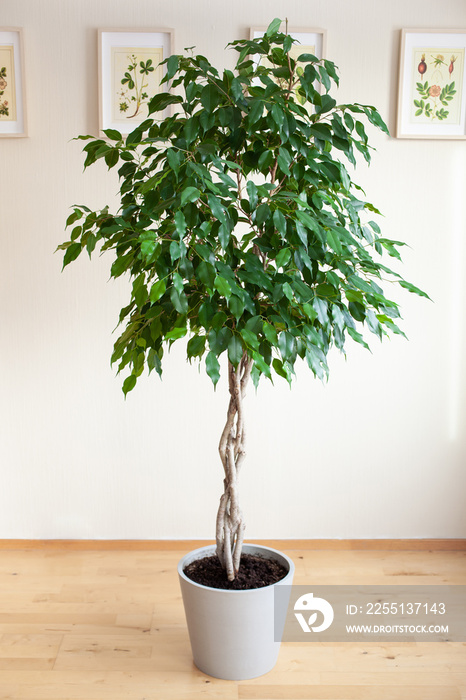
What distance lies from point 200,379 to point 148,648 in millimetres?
927

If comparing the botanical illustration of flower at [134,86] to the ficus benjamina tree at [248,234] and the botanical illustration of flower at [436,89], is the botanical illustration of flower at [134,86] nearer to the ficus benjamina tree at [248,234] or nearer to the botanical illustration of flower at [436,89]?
the ficus benjamina tree at [248,234]

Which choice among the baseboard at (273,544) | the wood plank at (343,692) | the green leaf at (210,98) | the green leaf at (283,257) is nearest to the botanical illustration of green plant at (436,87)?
the green leaf at (210,98)

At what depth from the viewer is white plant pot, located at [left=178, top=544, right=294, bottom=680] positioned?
165 centimetres

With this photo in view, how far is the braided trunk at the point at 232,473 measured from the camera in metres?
1.68

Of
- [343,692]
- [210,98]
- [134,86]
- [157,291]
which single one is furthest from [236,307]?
[134,86]

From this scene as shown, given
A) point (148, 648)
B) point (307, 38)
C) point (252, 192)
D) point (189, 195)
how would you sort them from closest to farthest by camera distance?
point (189, 195)
point (252, 192)
point (148, 648)
point (307, 38)

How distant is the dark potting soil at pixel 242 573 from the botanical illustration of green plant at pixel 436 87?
1.59 metres

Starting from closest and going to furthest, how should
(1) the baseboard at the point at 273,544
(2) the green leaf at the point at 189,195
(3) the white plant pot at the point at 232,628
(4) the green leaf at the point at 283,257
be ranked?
(2) the green leaf at the point at 189,195 → (4) the green leaf at the point at 283,257 → (3) the white plant pot at the point at 232,628 → (1) the baseboard at the point at 273,544

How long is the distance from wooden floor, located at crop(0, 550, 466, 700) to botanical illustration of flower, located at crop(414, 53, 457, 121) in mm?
1623

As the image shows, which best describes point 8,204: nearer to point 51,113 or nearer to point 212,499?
point 51,113

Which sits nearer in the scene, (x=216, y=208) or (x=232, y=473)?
(x=216, y=208)

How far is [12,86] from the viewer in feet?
7.32

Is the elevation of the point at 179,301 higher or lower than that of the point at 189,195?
lower

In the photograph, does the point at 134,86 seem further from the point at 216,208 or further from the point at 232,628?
the point at 232,628
